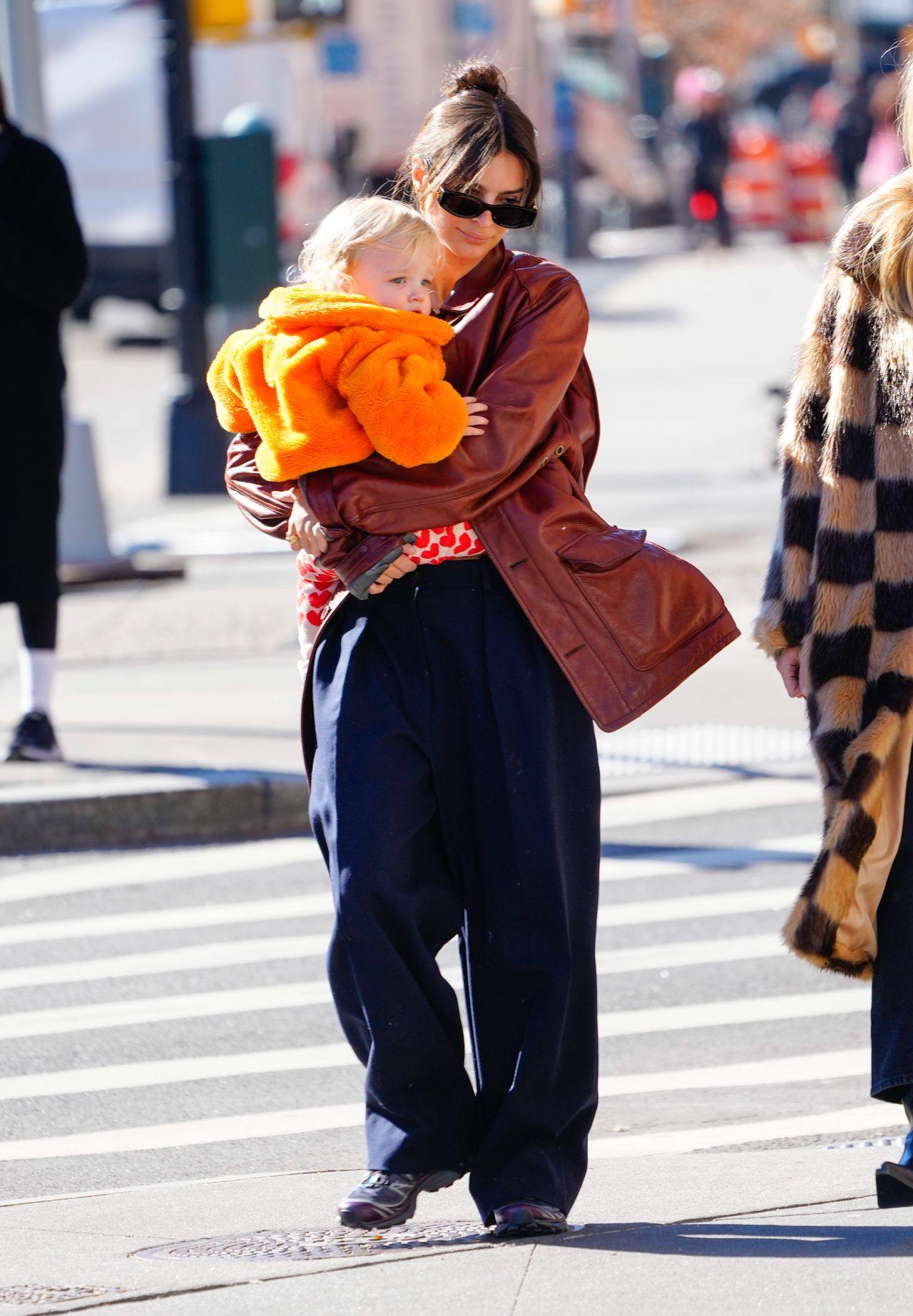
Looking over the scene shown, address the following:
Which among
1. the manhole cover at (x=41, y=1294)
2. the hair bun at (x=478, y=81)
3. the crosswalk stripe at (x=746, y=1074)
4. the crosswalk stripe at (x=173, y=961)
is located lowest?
the crosswalk stripe at (x=173, y=961)

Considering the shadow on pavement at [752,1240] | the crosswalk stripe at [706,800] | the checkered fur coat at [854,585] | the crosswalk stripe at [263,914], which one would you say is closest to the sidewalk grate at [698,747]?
the crosswalk stripe at [706,800]

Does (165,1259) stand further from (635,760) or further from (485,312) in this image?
(635,760)

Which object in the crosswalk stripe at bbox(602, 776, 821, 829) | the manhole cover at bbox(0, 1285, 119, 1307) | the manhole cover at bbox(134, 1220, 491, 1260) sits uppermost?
the manhole cover at bbox(0, 1285, 119, 1307)

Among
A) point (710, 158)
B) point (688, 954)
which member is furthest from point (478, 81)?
point (710, 158)

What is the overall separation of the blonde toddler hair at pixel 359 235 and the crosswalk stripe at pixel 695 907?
301cm

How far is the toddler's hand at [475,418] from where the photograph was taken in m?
3.76

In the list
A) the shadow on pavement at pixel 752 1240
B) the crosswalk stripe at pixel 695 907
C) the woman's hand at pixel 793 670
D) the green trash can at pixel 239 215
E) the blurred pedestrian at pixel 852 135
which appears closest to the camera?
the shadow on pavement at pixel 752 1240

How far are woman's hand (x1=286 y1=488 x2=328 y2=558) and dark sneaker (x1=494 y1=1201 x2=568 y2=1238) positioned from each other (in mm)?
1109

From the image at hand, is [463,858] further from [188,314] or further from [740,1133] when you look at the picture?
[188,314]

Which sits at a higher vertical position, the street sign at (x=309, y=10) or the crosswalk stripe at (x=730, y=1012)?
the street sign at (x=309, y=10)

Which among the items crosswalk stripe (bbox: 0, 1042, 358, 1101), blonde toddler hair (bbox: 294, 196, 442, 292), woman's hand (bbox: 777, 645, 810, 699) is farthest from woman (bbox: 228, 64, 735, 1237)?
crosswalk stripe (bbox: 0, 1042, 358, 1101)

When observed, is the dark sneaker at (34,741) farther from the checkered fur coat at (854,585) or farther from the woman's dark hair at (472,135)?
the checkered fur coat at (854,585)

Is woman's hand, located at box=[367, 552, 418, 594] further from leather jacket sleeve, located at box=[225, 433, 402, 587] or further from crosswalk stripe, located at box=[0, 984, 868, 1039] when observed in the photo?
crosswalk stripe, located at box=[0, 984, 868, 1039]

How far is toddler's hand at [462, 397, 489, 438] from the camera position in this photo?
3764 millimetres
